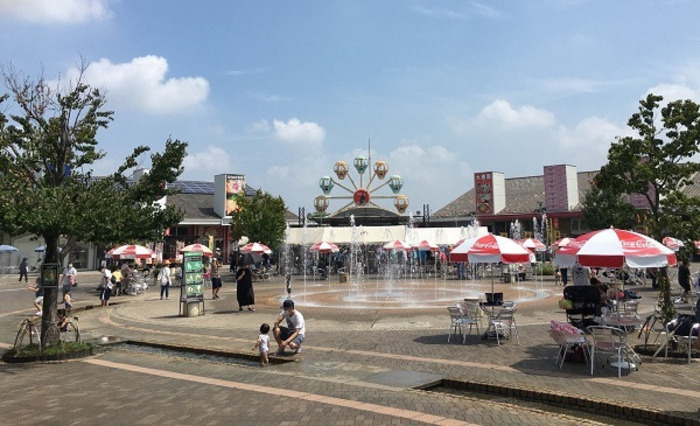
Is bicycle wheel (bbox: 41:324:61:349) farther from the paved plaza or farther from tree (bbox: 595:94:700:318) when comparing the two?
tree (bbox: 595:94:700:318)

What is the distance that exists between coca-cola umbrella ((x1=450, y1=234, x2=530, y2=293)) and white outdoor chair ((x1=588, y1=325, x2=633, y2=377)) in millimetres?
3343

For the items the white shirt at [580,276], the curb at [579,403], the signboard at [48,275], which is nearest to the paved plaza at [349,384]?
the curb at [579,403]

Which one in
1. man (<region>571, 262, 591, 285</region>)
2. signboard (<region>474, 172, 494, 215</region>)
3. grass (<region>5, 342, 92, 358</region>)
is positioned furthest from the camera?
signboard (<region>474, 172, 494, 215</region>)

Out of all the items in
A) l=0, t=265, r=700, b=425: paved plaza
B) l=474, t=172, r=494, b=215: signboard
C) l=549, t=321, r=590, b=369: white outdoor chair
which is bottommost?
l=0, t=265, r=700, b=425: paved plaza

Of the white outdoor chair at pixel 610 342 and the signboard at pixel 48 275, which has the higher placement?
the signboard at pixel 48 275

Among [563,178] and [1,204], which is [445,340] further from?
[563,178]

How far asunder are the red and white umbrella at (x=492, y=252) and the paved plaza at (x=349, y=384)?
184cm

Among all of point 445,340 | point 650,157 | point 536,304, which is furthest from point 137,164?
point 536,304

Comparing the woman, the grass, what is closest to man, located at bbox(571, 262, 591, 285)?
the woman

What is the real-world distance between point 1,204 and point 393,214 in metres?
45.2

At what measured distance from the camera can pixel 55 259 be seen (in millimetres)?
11656

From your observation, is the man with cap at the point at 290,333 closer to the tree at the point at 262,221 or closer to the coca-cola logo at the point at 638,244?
the coca-cola logo at the point at 638,244

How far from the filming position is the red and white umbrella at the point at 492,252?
11992 mm

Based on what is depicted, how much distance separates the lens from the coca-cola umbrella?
1199 cm
